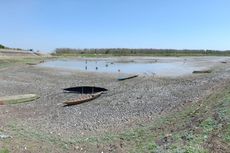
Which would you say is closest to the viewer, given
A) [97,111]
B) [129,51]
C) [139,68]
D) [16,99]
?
[97,111]

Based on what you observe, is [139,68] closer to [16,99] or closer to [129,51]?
[16,99]

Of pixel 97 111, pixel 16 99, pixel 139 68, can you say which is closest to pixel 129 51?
pixel 139 68

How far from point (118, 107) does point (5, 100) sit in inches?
319

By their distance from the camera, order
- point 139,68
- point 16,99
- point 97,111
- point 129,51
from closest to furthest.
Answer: point 97,111 < point 16,99 < point 139,68 < point 129,51

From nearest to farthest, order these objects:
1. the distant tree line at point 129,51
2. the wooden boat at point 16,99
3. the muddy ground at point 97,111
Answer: the muddy ground at point 97,111 → the wooden boat at point 16,99 → the distant tree line at point 129,51

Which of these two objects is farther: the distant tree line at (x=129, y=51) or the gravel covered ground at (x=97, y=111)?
the distant tree line at (x=129, y=51)

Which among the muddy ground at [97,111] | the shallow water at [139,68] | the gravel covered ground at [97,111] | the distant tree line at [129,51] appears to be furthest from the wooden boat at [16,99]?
the distant tree line at [129,51]

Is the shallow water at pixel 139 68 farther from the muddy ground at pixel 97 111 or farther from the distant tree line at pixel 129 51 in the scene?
the distant tree line at pixel 129 51

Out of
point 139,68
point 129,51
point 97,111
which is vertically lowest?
point 139,68

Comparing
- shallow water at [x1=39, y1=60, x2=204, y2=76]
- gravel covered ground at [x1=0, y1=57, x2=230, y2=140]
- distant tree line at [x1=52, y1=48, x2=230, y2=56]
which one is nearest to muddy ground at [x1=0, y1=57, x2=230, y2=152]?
gravel covered ground at [x1=0, y1=57, x2=230, y2=140]

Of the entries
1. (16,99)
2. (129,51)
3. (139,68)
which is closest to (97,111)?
(16,99)

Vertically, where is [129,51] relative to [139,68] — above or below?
above

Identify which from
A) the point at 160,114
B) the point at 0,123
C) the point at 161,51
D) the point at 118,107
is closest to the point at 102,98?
the point at 118,107

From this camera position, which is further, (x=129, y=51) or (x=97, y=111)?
(x=129, y=51)
